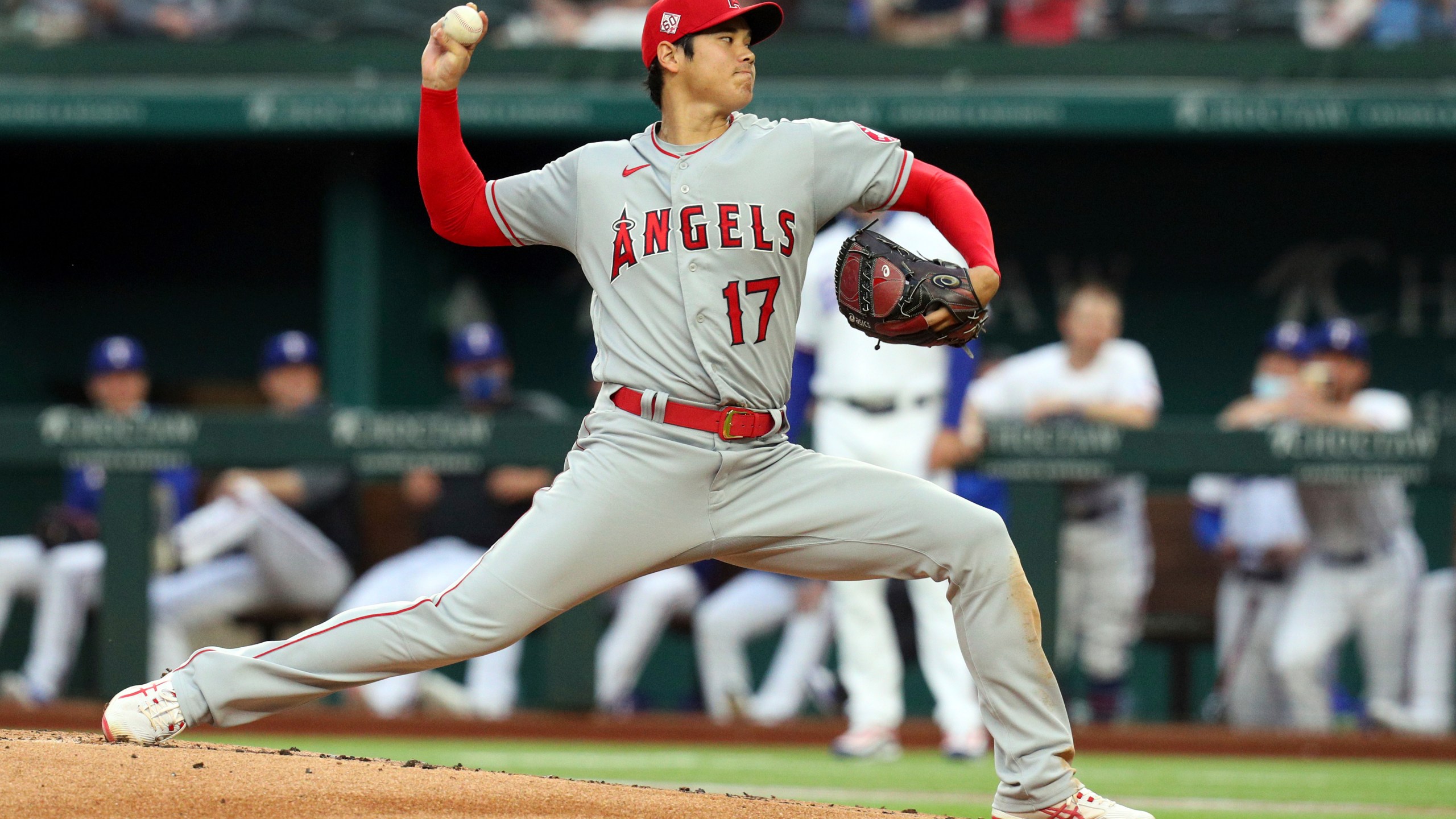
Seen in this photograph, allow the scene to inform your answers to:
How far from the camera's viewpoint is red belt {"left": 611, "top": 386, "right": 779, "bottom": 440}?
316 cm

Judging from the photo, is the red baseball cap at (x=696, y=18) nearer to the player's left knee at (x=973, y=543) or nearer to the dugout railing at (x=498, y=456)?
A: the player's left knee at (x=973, y=543)

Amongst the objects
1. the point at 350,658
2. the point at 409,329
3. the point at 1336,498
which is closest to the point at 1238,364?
the point at 1336,498

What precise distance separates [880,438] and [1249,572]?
154 centimetres

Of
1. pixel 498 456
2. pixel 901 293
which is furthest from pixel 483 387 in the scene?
pixel 901 293

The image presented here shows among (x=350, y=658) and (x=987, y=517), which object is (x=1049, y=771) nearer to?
(x=987, y=517)

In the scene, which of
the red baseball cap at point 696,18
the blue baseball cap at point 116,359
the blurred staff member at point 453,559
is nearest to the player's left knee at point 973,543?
the red baseball cap at point 696,18

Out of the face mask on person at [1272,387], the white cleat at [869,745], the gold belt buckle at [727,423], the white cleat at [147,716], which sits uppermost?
the face mask on person at [1272,387]

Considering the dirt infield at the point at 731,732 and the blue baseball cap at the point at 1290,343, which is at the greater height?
the blue baseball cap at the point at 1290,343

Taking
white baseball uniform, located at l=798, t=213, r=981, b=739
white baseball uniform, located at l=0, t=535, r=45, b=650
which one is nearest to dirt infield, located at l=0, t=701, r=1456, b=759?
white baseball uniform, located at l=0, t=535, r=45, b=650

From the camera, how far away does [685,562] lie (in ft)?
10.7

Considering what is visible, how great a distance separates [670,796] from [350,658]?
0.68 m

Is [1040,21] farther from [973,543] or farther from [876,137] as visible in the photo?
[973,543]

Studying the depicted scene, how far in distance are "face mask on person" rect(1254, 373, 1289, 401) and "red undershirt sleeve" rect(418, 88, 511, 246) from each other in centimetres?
422

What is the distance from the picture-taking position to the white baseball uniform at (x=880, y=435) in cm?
536
